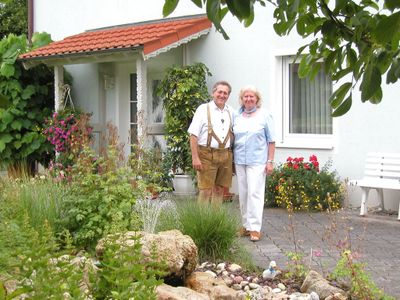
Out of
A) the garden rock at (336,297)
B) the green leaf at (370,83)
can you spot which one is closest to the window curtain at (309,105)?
the garden rock at (336,297)

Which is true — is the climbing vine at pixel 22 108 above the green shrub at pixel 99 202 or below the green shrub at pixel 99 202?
above

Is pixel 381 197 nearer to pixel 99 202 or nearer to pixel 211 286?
pixel 99 202

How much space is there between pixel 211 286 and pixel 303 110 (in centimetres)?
674

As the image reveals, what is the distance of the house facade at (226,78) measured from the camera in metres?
10.2

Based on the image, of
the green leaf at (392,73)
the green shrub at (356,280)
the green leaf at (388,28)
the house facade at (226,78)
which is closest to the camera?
the green leaf at (388,28)

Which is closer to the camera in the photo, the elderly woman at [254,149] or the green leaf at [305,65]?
the green leaf at [305,65]

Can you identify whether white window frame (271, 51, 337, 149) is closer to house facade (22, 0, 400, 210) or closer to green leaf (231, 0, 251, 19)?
house facade (22, 0, 400, 210)

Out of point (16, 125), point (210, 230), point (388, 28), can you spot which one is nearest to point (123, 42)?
point (16, 125)

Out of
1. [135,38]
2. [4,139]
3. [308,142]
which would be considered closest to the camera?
[308,142]

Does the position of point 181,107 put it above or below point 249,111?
above

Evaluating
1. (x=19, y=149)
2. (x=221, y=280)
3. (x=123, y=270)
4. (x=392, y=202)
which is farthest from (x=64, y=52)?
(x=123, y=270)

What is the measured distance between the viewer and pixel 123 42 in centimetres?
1192

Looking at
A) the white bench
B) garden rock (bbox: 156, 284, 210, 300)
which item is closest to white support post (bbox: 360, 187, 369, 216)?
the white bench

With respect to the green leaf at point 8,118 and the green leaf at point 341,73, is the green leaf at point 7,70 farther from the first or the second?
the green leaf at point 341,73
